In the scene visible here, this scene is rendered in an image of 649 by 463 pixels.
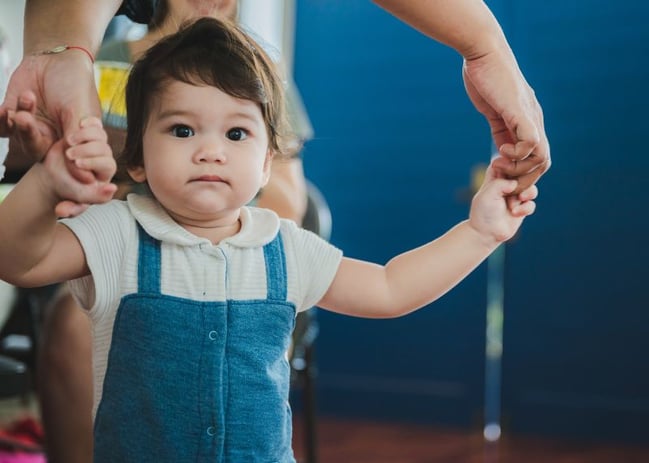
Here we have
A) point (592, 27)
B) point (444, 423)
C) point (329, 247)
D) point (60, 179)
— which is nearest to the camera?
point (60, 179)

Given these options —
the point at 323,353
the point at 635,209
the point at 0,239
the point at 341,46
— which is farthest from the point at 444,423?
the point at 0,239

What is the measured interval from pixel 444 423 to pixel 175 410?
2.96 m

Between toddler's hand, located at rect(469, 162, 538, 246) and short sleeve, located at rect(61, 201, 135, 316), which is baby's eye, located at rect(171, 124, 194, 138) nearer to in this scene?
short sleeve, located at rect(61, 201, 135, 316)

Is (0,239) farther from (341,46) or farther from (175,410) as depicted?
(341,46)

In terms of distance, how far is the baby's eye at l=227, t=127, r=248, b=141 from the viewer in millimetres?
1011

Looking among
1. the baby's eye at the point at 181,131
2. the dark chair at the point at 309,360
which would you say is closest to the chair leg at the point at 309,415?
the dark chair at the point at 309,360

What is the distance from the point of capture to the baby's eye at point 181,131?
0.99 m

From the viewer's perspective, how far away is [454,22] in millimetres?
1134

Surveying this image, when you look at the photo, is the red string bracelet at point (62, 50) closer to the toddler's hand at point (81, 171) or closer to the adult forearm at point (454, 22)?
the toddler's hand at point (81, 171)

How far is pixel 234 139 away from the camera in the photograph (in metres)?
1.01

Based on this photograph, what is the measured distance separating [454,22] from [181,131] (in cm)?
36

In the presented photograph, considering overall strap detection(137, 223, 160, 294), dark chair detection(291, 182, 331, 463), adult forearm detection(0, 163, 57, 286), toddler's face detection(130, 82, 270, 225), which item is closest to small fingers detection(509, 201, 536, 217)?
toddler's face detection(130, 82, 270, 225)

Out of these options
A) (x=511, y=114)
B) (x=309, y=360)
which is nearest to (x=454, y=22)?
(x=511, y=114)

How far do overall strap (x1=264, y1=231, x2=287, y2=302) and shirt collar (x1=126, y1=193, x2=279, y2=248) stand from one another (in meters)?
0.01
